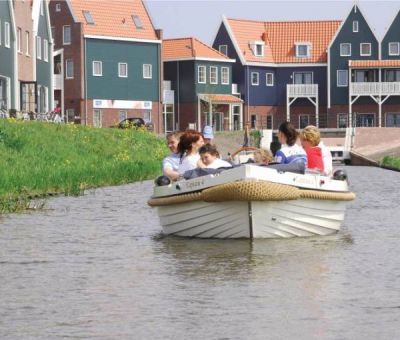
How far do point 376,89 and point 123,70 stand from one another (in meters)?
21.9

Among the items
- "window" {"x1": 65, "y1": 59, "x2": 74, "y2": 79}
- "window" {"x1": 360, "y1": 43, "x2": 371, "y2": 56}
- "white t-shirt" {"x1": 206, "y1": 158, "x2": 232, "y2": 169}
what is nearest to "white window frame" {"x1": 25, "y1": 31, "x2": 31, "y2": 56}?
"window" {"x1": 65, "y1": 59, "x2": 74, "y2": 79}

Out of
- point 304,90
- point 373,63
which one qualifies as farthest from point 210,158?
point 304,90

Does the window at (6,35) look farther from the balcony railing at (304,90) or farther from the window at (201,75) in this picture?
the balcony railing at (304,90)

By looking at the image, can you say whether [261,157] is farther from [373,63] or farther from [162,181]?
[373,63]

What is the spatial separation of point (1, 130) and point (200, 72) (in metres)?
57.4

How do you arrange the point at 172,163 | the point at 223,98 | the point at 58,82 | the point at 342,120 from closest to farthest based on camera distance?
1. the point at 172,163
2. the point at 58,82
3. the point at 223,98
4. the point at 342,120

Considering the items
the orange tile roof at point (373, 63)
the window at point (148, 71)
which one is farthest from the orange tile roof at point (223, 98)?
the orange tile roof at point (373, 63)

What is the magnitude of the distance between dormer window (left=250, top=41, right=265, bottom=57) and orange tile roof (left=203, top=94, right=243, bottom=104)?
5067mm

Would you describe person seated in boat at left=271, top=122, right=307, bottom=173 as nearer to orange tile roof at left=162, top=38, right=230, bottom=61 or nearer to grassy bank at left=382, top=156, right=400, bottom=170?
grassy bank at left=382, top=156, right=400, bottom=170

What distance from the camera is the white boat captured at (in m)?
15.9

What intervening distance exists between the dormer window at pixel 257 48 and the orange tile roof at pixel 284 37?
12.3 inches

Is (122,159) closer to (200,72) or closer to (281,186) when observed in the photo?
(281,186)

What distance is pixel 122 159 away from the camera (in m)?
40.8

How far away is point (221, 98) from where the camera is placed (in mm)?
92438
